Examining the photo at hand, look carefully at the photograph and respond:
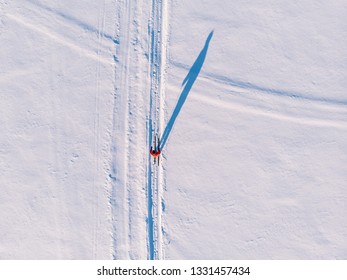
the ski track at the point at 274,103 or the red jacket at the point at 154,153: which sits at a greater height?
the ski track at the point at 274,103

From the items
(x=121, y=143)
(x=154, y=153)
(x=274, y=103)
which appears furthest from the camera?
(x=274, y=103)

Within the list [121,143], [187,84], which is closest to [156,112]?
[187,84]

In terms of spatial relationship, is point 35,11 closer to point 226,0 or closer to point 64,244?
point 226,0

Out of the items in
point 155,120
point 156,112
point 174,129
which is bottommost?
point 174,129

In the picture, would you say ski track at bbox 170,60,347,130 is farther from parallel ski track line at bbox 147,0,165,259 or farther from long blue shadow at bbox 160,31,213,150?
parallel ski track line at bbox 147,0,165,259

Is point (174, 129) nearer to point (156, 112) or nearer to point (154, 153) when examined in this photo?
point (156, 112)

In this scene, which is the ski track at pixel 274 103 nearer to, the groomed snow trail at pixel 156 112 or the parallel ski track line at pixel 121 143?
the groomed snow trail at pixel 156 112

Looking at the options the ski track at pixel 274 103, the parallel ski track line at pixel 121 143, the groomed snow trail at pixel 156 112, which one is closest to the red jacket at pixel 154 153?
the groomed snow trail at pixel 156 112
